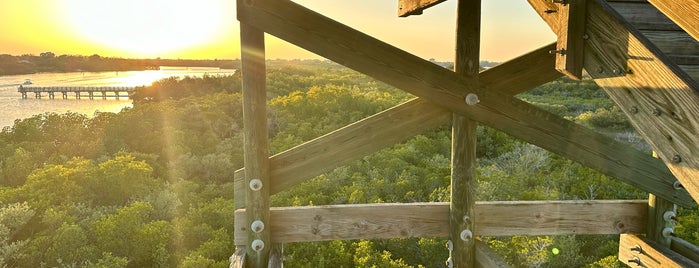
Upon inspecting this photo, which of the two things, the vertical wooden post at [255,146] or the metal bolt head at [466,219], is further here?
the metal bolt head at [466,219]

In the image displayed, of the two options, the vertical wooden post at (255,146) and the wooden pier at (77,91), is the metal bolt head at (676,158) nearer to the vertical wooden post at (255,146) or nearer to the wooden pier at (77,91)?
the vertical wooden post at (255,146)

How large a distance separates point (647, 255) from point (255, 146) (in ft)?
9.98

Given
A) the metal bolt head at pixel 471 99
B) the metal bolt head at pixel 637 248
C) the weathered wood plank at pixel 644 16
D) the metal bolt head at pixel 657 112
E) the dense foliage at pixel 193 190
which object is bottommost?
the dense foliage at pixel 193 190

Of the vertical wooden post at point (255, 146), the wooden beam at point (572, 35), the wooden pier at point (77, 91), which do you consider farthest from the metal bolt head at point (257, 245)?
the wooden pier at point (77, 91)

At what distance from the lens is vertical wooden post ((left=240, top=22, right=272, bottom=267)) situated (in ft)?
9.93

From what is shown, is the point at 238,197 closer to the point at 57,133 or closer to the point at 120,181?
the point at 120,181

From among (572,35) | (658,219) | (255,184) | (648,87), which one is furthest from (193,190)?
(648,87)

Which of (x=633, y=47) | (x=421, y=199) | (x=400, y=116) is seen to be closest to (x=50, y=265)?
(x=421, y=199)

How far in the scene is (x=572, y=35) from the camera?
2.09m

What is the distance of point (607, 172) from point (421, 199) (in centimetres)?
823

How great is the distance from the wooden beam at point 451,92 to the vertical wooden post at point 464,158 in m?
0.16

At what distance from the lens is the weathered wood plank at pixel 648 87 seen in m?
1.60

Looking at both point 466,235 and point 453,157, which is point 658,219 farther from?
point 453,157

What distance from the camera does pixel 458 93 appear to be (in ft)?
11.0
